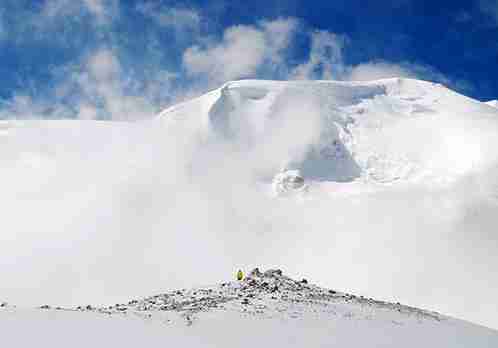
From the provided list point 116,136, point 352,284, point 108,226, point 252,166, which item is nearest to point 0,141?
point 116,136

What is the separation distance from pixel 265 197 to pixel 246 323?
9388cm

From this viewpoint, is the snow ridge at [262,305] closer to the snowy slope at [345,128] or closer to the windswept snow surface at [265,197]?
the windswept snow surface at [265,197]

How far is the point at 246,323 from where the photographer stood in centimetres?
1992

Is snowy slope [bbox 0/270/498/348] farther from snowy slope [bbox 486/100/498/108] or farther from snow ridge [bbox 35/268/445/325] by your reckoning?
snowy slope [bbox 486/100/498/108]

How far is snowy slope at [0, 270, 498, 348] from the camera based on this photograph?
53.7 feet

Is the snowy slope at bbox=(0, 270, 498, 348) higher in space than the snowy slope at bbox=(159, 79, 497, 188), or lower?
lower

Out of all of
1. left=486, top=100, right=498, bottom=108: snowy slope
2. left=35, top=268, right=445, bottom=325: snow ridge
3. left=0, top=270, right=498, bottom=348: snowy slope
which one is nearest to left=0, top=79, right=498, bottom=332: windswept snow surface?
left=486, top=100, right=498, bottom=108: snowy slope

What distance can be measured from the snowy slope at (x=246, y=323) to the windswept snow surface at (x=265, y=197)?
168 feet

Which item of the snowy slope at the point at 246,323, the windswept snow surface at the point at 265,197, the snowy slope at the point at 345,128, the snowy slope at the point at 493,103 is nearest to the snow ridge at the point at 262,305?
the snowy slope at the point at 246,323

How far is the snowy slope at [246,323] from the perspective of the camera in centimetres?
1638

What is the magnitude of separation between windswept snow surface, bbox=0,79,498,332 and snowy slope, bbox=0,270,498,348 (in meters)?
51.2

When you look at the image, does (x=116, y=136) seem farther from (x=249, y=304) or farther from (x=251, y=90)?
(x=249, y=304)

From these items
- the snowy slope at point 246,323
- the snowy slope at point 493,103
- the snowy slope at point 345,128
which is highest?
the snowy slope at point 493,103

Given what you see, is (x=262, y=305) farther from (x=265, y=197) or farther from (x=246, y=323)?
(x=265, y=197)
